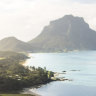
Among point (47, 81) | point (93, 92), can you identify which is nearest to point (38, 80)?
point (47, 81)

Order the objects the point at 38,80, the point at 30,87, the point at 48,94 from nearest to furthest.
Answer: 1. the point at 48,94
2. the point at 30,87
3. the point at 38,80

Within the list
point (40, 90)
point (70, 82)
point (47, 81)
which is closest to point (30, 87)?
point (40, 90)

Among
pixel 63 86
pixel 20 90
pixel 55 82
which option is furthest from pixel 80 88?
pixel 20 90

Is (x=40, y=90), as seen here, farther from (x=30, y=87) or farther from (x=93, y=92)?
(x=93, y=92)

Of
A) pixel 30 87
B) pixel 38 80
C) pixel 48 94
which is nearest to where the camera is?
pixel 48 94

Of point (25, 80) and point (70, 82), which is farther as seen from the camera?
point (70, 82)

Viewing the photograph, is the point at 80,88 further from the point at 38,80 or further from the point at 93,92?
the point at 38,80

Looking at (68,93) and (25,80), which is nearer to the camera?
(68,93)

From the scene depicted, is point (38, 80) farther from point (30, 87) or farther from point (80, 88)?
point (80, 88)
